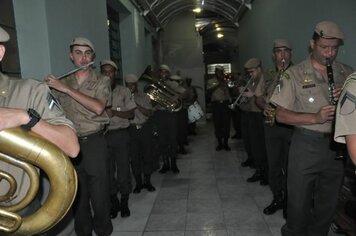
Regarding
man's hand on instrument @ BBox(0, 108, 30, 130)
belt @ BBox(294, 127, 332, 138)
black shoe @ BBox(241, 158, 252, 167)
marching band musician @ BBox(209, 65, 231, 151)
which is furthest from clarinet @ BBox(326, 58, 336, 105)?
marching band musician @ BBox(209, 65, 231, 151)

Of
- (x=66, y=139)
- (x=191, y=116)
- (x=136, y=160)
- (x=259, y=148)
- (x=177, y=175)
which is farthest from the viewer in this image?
(x=191, y=116)

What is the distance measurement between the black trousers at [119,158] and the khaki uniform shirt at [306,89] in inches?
73.2

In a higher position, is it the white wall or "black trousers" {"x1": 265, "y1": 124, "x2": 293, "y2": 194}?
the white wall

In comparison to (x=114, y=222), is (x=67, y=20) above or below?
above

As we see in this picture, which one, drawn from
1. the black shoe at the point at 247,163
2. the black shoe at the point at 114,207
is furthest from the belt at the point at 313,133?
the black shoe at the point at 247,163

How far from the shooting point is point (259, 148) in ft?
16.8

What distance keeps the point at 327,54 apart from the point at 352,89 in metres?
0.99

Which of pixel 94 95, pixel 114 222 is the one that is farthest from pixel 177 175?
pixel 94 95

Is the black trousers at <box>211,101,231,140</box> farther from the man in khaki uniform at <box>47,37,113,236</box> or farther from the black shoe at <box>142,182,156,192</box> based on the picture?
the man in khaki uniform at <box>47,37,113,236</box>

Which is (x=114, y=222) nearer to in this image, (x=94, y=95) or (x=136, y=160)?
(x=136, y=160)

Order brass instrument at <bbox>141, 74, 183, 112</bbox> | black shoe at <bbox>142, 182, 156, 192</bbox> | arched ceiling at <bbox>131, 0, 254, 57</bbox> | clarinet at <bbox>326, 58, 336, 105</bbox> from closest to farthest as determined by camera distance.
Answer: clarinet at <bbox>326, 58, 336, 105</bbox>, black shoe at <bbox>142, 182, 156, 192</bbox>, brass instrument at <bbox>141, 74, 183, 112</bbox>, arched ceiling at <bbox>131, 0, 254, 57</bbox>

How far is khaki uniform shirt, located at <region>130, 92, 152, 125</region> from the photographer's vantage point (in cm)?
482

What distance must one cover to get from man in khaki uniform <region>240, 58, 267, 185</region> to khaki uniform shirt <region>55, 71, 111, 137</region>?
2254mm

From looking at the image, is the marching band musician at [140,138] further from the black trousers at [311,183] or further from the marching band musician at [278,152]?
the black trousers at [311,183]
